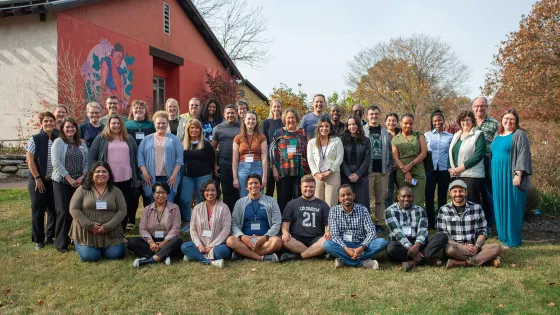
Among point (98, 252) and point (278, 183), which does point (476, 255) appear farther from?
point (98, 252)

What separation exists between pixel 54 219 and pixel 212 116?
9.78 feet

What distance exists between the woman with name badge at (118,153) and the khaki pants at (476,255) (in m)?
4.52

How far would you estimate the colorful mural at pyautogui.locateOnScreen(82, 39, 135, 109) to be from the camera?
14.3 m

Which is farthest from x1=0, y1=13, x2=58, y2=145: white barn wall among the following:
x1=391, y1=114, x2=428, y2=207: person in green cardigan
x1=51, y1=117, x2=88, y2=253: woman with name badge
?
x1=391, y1=114, x2=428, y2=207: person in green cardigan

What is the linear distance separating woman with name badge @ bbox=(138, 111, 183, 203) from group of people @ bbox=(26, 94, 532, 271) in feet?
0.06

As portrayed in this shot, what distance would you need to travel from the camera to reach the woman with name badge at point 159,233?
5.58m

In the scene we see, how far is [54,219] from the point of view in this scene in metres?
6.54

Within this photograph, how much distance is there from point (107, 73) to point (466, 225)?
43.6 ft

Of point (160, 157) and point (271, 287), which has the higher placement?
point (160, 157)

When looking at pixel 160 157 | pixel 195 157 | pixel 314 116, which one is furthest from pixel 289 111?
pixel 160 157

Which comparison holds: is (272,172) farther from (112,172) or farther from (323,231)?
(112,172)

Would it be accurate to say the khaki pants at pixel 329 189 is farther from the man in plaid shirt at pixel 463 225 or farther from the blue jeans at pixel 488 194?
the blue jeans at pixel 488 194

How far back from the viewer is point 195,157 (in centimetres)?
680

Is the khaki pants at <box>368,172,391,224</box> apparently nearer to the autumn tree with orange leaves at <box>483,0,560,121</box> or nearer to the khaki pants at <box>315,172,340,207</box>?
the khaki pants at <box>315,172,340,207</box>
